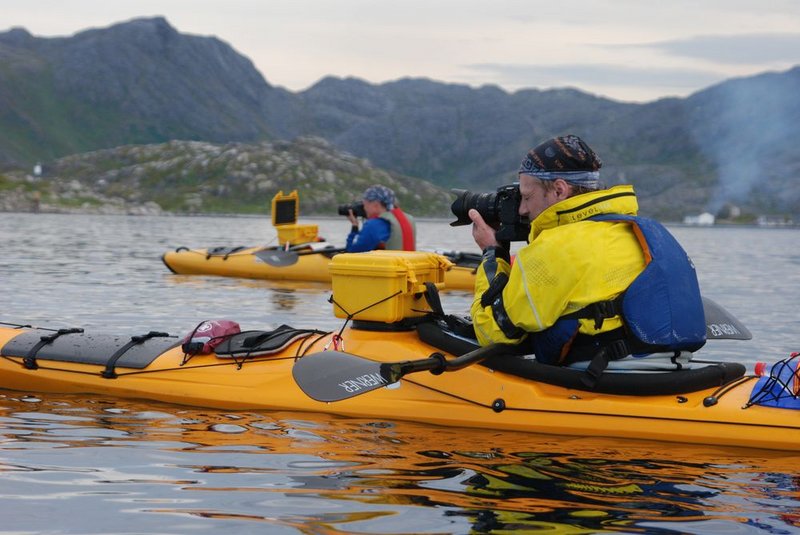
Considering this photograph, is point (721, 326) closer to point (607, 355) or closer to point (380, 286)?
point (607, 355)

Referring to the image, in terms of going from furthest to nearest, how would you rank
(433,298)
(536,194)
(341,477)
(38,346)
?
(38,346), (433,298), (536,194), (341,477)

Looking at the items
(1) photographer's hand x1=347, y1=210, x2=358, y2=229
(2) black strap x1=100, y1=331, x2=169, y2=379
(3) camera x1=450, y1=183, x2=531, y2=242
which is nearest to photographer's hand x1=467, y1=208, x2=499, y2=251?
(3) camera x1=450, y1=183, x2=531, y2=242

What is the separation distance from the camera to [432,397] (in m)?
8.39

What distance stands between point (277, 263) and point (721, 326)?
54.5 ft

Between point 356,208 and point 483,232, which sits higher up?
point 356,208

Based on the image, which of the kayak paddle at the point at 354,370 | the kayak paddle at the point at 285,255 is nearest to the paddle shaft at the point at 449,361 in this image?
the kayak paddle at the point at 354,370

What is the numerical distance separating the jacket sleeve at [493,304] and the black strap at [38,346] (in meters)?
4.38

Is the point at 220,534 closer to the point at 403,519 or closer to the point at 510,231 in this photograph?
the point at 403,519

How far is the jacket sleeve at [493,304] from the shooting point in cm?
766

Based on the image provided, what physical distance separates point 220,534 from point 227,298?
14897 millimetres

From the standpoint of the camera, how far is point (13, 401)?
9328mm

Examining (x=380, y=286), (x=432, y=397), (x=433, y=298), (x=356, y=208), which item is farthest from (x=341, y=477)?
(x=356, y=208)

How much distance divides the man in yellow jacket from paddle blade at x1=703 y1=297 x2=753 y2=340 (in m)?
0.84

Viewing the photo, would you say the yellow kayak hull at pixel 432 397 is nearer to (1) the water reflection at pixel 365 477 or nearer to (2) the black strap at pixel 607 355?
(1) the water reflection at pixel 365 477
